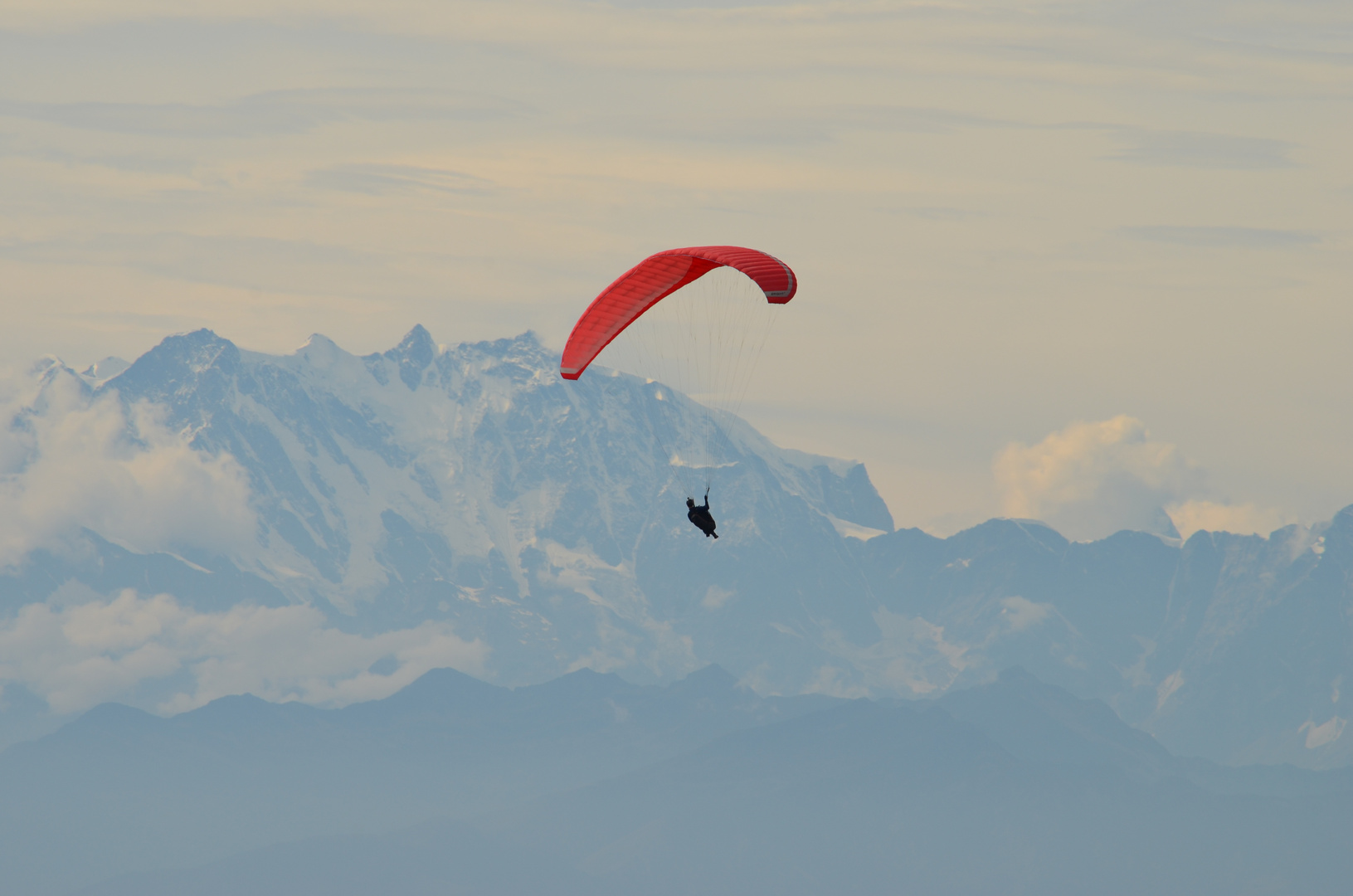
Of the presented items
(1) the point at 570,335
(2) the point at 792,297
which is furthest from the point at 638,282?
(2) the point at 792,297

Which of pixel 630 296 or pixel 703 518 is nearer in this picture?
pixel 703 518

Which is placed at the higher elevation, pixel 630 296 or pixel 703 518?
pixel 630 296

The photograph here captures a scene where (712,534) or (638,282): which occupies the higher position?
(638,282)

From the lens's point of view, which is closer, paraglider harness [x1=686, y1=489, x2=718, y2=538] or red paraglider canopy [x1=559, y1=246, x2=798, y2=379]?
paraglider harness [x1=686, y1=489, x2=718, y2=538]

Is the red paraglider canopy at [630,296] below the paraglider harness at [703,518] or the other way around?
the other way around

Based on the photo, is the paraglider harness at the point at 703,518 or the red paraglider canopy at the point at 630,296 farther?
the red paraglider canopy at the point at 630,296

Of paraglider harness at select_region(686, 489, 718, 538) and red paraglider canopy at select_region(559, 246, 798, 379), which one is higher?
red paraglider canopy at select_region(559, 246, 798, 379)

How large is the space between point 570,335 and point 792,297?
11.8 m

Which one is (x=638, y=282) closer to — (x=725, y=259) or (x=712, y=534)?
(x=725, y=259)

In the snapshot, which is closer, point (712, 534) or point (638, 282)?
point (712, 534)

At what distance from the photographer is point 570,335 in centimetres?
8325

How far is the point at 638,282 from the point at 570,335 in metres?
3.70

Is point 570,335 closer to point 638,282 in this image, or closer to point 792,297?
point 638,282

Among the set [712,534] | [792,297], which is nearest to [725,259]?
[792,297]
